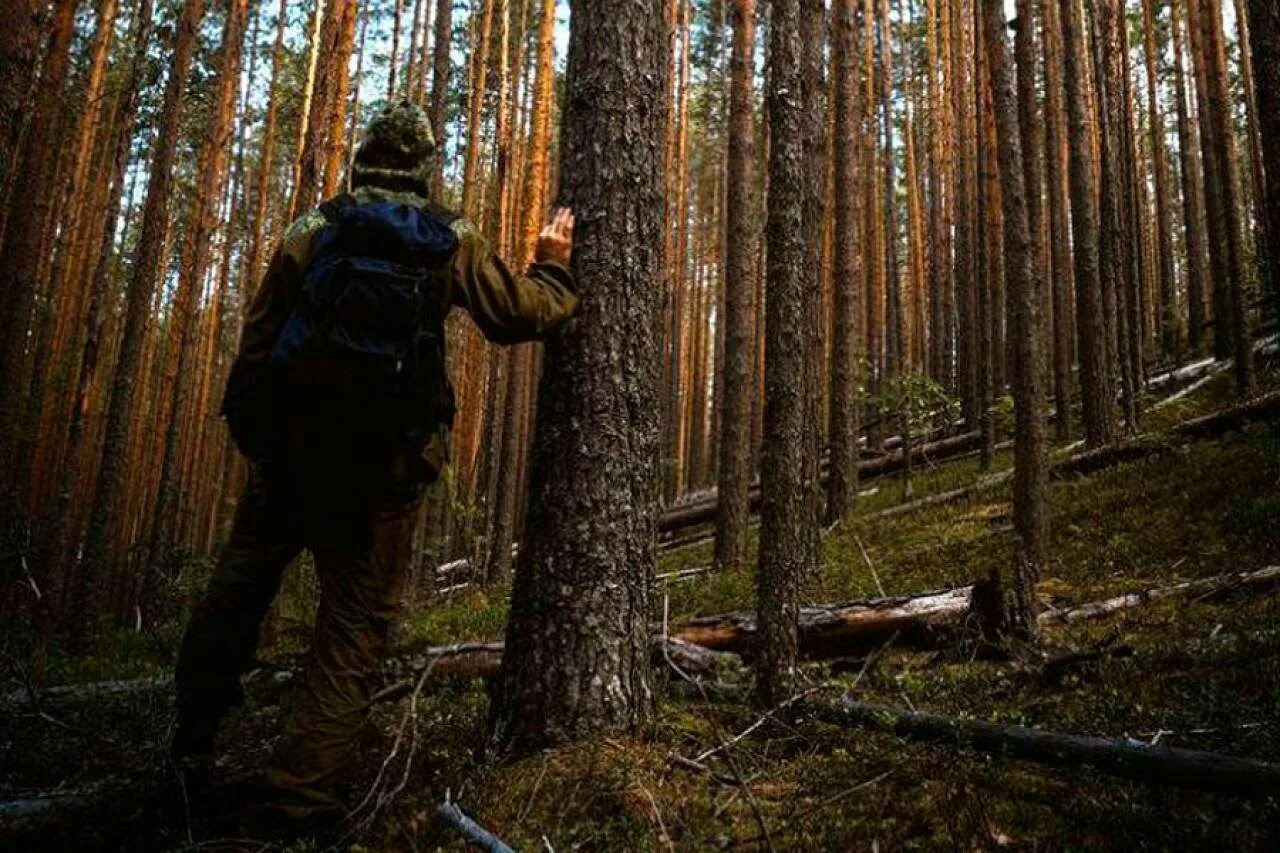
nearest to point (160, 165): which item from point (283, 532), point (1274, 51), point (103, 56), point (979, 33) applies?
point (103, 56)

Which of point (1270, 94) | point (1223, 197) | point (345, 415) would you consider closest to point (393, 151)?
point (345, 415)

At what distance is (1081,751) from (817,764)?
81 centimetres

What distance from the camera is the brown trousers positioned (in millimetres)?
2578

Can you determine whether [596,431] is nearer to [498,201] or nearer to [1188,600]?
[1188,600]

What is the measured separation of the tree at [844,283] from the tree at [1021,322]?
145 inches

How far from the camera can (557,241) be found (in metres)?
2.94

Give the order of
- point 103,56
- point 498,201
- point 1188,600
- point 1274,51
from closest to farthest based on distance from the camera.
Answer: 1. point 1274,51
2. point 1188,600
3. point 498,201
4. point 103,56

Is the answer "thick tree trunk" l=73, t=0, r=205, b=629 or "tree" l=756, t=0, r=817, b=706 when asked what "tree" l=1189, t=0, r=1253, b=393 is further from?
"thick tree trunk" l=73, t=0, r=205, b=629

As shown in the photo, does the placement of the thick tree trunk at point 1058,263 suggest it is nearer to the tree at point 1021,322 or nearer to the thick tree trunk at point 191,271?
the tree at point 1021,322

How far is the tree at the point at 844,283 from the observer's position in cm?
1032

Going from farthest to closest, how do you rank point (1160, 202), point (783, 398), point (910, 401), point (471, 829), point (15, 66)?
point (1160, 202) → point (910, 401) → point (15, 66) → point (783, 398) → point (471, 829)

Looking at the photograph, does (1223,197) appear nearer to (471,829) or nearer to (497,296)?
(497,296)

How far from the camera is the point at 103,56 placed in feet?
47.6

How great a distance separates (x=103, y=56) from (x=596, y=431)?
16.1 metres
